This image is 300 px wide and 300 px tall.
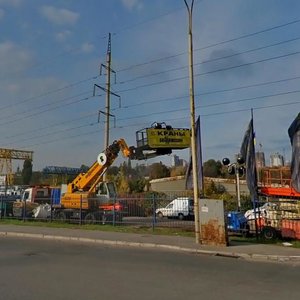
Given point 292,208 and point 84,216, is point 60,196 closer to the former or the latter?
point 84,216

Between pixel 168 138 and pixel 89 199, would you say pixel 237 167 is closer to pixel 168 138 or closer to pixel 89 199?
pixel 168 138

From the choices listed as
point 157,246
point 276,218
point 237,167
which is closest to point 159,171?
point 237,167

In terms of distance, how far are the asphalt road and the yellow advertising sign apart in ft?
36.7

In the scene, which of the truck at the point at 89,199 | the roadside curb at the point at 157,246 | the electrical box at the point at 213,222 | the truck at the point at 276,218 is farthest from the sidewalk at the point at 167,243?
the truck at the point at 89,199

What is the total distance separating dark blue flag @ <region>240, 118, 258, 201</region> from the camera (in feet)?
64.0

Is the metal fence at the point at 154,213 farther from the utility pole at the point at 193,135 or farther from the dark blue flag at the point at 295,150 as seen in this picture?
the utility pole at the point at 193,135

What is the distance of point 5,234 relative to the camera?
897 inches

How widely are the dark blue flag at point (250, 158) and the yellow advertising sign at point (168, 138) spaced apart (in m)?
5.79

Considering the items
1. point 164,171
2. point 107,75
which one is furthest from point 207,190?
point 164,171

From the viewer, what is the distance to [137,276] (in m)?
10.2

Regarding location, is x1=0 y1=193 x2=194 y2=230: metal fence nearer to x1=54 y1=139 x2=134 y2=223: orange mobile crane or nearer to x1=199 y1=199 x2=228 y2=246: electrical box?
x1=54 y1=139 x2=134 y2=223: orange mobile crane

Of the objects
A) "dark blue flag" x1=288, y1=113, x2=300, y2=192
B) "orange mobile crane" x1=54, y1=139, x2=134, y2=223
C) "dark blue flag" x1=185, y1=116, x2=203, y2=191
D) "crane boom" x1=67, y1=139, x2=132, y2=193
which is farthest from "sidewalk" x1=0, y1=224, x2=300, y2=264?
"crane boom" x1=67, y1=139, x2=132, y2=193

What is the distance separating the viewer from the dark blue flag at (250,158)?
1950 centimetres

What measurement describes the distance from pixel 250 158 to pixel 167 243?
5.58 m
